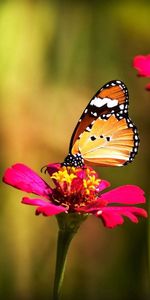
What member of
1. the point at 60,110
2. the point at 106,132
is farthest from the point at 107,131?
the point at 60,110

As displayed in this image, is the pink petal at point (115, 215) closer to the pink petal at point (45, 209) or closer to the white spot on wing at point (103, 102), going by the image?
the pink petal at point (45, 209)

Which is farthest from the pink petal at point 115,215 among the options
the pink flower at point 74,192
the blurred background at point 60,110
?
the blurred background at point 60,110

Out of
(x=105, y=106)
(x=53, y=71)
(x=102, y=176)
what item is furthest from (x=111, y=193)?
(x=53, y=71)

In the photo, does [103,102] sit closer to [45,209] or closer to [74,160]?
[74,160]

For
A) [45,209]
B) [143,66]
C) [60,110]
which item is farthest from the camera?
[60,110]

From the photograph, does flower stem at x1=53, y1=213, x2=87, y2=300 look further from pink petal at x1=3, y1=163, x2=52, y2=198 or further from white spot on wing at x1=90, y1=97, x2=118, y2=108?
white spot on wing at x1=90, y1=97, x2=118, y2=108

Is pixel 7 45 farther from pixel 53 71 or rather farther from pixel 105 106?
pixel 105 106

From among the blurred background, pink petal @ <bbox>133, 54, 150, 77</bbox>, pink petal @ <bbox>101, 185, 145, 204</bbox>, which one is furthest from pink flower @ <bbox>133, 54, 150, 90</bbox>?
the blurred background
